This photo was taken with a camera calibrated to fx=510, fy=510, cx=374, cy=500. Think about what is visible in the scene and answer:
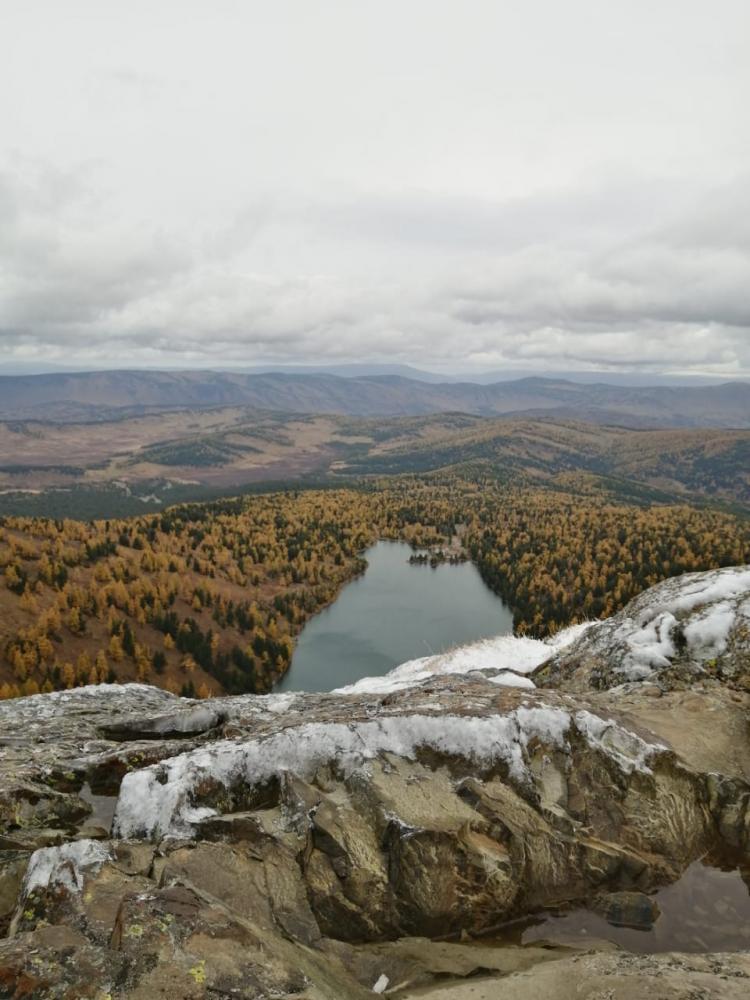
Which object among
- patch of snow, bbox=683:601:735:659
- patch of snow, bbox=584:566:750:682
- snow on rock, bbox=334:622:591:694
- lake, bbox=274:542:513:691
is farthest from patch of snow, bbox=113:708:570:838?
lake, bbox=274:542:513:691

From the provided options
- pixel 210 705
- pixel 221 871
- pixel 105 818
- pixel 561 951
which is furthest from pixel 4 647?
pixel 561 951

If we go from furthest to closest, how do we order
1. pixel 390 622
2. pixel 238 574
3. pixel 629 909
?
1. pixel 238 574
2. pixel 390 622
3. pixel 629 909

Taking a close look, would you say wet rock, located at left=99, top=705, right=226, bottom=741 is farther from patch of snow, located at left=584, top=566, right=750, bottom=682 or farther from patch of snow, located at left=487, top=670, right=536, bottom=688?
patch of snow, located at left=584, top=566, right=750, bottom=682

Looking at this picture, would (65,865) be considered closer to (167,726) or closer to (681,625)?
(167,726)

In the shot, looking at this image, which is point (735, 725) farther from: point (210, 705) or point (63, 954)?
point (210, 705)

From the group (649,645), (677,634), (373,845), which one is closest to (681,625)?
(677,634)
